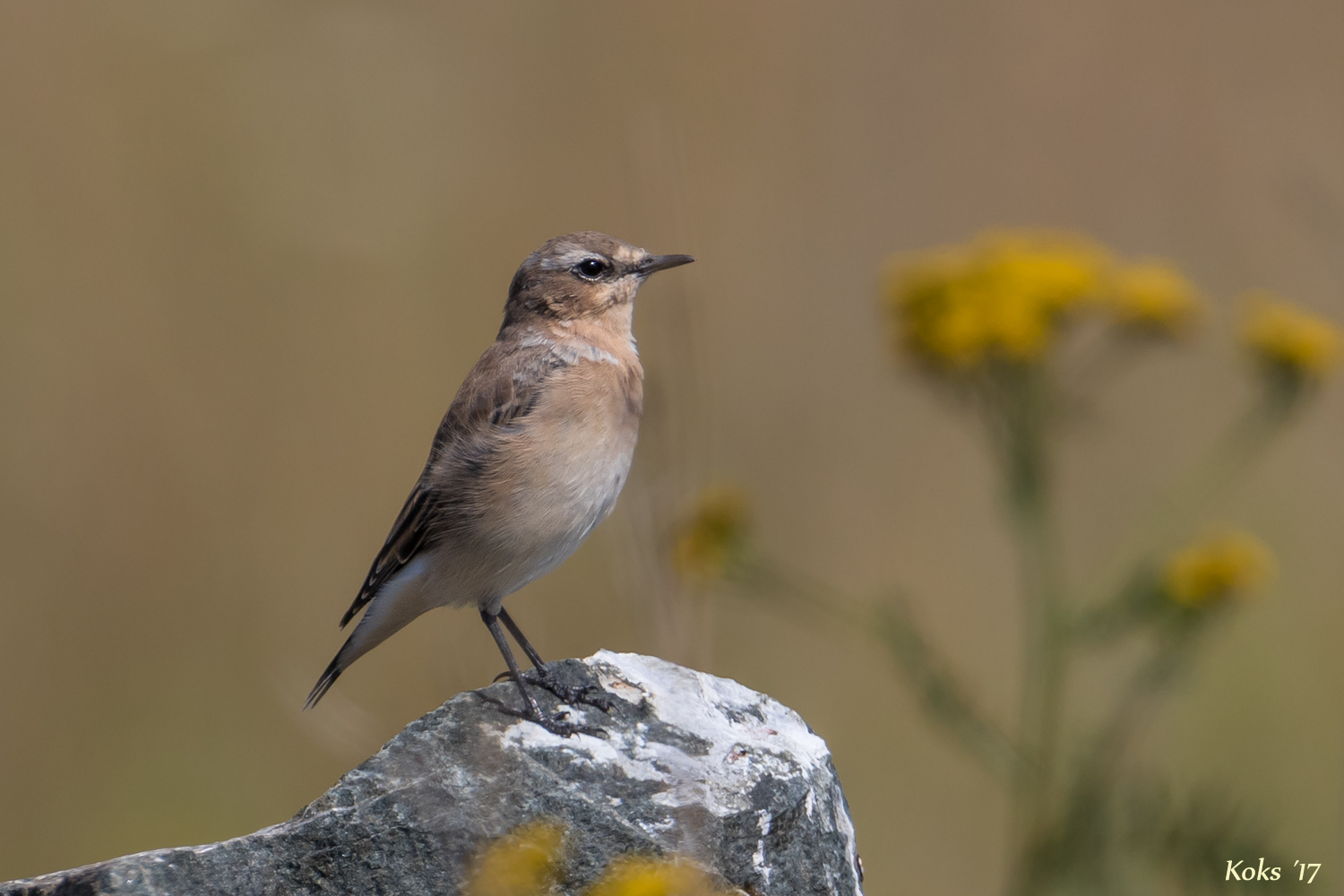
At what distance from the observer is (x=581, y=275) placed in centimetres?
523

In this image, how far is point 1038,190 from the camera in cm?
963

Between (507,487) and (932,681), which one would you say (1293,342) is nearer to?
(932,681)

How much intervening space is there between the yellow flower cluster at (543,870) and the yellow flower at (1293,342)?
3.43 meters

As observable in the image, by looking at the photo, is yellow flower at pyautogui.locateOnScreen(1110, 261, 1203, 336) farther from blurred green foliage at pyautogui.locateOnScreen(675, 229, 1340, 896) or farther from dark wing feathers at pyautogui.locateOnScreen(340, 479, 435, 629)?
dark wing feathers at pyautogui.locateOnScreen(340, 479, 435, 629)

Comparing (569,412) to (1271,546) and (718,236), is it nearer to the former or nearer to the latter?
(718,236)

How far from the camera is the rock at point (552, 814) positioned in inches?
120

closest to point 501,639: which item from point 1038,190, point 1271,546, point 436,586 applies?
point 436,586

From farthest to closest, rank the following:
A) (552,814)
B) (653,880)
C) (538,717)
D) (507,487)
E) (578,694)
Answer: (507,487), (578,694), (538,717), (552,814), (653,880)

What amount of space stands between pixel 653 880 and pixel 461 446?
8.70 feet

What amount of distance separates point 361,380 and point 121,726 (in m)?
2.58

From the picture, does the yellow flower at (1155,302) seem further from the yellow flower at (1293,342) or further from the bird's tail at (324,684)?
the bird's tail at (324,684)

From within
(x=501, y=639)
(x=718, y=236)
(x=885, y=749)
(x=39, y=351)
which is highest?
(x=718, y=236)

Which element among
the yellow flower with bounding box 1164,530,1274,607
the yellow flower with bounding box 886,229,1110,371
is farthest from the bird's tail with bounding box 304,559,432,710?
the yellow flower with bounding box 1164,530,1274,607

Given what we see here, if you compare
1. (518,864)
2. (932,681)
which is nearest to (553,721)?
(518,864)
